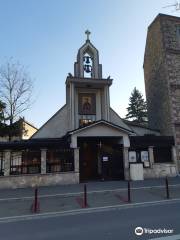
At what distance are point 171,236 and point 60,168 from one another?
11608 millimetres

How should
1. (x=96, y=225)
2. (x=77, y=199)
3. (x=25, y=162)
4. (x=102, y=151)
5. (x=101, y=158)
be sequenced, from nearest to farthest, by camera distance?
(x=96, y=225) → (x=77, y=199) → (x=25, y=162) → (x=101, y=158) → (x=102, y=151)

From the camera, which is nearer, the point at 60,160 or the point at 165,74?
the point at 60,160

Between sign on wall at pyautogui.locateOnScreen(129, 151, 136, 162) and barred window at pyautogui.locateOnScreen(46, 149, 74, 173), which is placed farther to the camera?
sign on wall at pyautogui.locateOnScreen(129, 151, 136, 162)

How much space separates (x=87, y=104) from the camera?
21.1 metres

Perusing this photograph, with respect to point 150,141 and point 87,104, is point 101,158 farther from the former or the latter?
point 87,104

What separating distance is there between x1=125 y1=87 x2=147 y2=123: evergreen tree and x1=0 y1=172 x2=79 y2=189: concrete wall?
98.0 ft

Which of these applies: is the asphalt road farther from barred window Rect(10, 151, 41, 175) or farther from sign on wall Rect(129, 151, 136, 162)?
sign on wall Rect(129, 151, 136, 162)

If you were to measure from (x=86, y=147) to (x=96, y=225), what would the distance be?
12687mm

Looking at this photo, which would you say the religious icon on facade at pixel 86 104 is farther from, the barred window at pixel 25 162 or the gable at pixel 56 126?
the barred window at pixel 25 162

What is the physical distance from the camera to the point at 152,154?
59.0ft

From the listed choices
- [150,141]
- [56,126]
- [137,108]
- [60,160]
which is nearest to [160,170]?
[150,141]

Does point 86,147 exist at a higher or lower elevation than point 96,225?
higher

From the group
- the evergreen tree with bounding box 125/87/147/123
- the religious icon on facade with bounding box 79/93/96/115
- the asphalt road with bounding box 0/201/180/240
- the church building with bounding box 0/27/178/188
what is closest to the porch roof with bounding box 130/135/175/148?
the church building with bounding box 0/27/178/188

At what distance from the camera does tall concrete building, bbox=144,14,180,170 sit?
20.5 meters
